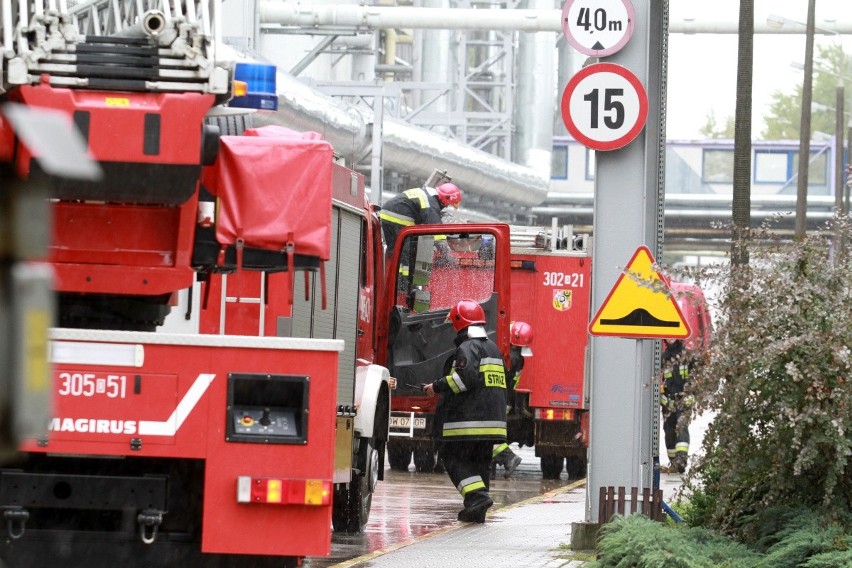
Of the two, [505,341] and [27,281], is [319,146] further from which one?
[505,341]

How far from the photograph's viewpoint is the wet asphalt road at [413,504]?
1134 cm

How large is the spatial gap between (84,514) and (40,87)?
187 centimetres

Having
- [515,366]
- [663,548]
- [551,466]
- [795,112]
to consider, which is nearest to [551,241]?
[515,366]

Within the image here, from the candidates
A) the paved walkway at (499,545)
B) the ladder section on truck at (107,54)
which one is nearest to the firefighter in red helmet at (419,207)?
the paved walkway at (499,545)

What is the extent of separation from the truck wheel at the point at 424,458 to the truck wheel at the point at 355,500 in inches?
275

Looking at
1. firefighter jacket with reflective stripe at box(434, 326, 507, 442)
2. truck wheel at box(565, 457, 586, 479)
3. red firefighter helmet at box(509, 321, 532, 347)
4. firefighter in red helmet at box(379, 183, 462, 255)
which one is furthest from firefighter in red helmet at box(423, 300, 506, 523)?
truck wheel at box(565, 457, 586, 479)

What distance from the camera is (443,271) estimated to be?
17188 millimetres

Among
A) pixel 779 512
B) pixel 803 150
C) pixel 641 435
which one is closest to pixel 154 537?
pixel 779 512

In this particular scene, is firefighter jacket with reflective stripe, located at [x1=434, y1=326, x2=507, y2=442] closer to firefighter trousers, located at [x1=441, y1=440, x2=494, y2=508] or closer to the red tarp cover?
firefighter trousers, located at [x1=441, y1=440, x2=494, y2=508]

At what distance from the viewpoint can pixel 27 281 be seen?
211cm

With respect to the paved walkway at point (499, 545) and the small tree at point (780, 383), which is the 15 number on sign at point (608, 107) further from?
the paved walkway at point (499, 545)

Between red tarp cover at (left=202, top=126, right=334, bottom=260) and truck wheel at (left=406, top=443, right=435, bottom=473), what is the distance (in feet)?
37.9

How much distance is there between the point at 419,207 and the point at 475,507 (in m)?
4.29

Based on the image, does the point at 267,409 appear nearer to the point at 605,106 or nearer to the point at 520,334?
the point at 605,106
